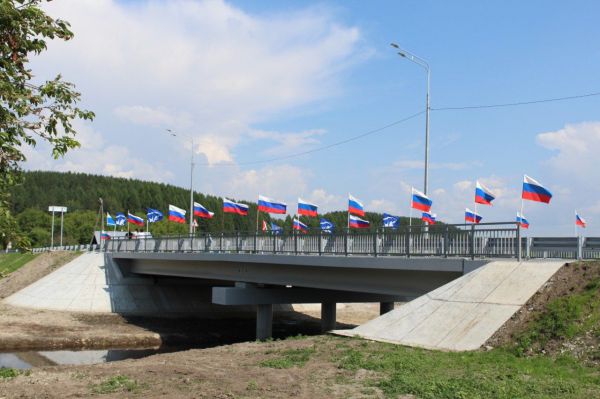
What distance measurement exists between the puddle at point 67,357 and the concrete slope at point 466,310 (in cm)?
1674

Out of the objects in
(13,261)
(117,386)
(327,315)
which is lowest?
(327,315)

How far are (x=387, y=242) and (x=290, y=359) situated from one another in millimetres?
9406

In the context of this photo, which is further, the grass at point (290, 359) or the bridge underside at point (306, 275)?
the bridge underside at point (306, 275)

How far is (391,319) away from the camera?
1666 centimetres

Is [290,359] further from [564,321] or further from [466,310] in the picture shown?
[564,321]

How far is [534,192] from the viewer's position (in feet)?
74.8

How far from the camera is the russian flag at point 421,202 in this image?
27.6 m

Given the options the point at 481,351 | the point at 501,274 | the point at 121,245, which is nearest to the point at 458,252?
the point at 501,274

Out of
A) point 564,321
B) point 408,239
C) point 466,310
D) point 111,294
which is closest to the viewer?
point 564,321

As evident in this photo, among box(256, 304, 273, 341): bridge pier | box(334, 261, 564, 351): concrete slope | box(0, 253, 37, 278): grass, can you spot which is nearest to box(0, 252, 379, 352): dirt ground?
box(256, 304, 273, 341): bridge pier

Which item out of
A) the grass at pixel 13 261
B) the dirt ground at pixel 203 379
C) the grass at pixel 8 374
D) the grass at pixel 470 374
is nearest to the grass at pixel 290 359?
the dirt ground at pixel 203 379

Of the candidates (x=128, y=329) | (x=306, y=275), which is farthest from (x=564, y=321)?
(x=128, y=329)

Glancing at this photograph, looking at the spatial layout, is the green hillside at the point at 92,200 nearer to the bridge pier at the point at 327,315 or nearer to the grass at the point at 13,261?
the grass at the point at 13,261

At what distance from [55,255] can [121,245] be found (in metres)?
12.5
